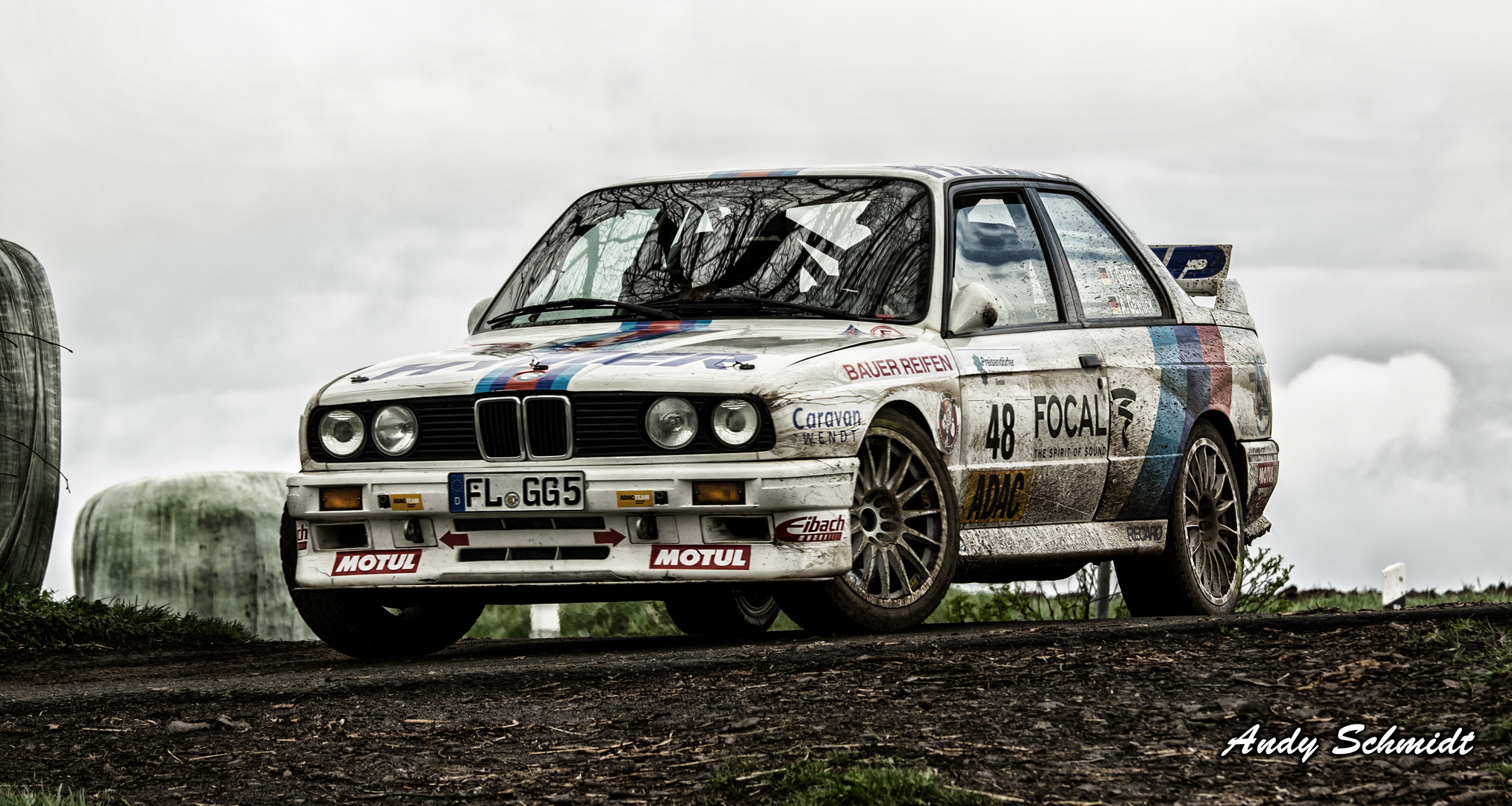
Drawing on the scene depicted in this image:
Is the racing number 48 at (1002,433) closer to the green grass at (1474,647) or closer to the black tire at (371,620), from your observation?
the green grass at (1474,647)

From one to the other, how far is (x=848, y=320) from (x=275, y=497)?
6.11 m

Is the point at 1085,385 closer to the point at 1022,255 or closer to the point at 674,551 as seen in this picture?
the point at 1022,255

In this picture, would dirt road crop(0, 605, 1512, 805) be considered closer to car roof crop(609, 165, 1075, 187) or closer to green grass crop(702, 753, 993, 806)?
green grass crop(702, 753, 993, 806)

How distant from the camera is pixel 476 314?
874cm

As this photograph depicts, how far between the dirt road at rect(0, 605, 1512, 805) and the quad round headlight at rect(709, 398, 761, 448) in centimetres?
73

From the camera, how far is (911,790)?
425 cm

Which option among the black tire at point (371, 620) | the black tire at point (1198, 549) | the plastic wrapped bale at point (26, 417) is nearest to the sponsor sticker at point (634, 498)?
the black tire at point (371, 620)

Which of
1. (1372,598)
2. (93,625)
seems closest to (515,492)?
(93,625)

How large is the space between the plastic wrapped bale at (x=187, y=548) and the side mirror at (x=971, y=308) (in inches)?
245

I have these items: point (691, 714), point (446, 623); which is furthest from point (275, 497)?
point (691, 714)

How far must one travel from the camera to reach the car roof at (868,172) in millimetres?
8367

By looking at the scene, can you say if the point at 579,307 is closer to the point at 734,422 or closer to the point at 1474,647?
the point at 734,422

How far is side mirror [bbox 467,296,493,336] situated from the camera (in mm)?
8680

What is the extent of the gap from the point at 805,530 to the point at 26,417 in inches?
229
